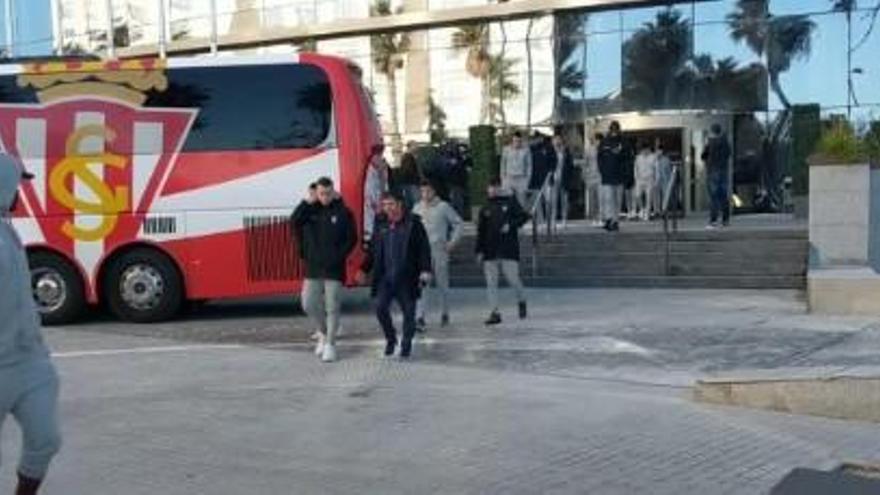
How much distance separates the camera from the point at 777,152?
3038 cm

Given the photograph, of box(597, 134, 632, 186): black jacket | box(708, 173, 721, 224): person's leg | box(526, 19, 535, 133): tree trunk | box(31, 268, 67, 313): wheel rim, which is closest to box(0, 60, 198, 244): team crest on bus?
box(31, 268, 67, 313): wheel rim

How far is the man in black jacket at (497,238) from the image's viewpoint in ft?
47.2

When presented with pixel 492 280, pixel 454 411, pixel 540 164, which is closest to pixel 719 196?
pixel 540 164

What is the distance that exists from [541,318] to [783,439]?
6.65 meters

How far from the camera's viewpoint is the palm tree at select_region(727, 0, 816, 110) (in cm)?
3053

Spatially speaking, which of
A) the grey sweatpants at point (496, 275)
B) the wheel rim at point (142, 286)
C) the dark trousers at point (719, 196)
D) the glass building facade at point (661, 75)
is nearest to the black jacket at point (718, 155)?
the dark trousers at point (719, 196)

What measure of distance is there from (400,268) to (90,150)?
5261mm

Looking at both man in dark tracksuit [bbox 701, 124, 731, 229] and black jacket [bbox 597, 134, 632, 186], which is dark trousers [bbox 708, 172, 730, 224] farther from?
black jacket [bbox 597, 134, 632, 186]

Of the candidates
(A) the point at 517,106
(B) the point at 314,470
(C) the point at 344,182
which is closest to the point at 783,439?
(B) the point at 314,470

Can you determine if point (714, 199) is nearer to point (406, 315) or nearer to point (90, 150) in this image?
point (90, 150)

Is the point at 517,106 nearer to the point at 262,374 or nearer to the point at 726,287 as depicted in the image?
the point at 726,287

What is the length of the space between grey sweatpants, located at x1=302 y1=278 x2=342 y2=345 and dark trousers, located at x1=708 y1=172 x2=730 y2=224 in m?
11.5

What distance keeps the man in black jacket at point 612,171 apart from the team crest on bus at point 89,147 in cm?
903

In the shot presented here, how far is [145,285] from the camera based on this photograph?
1536 cm
